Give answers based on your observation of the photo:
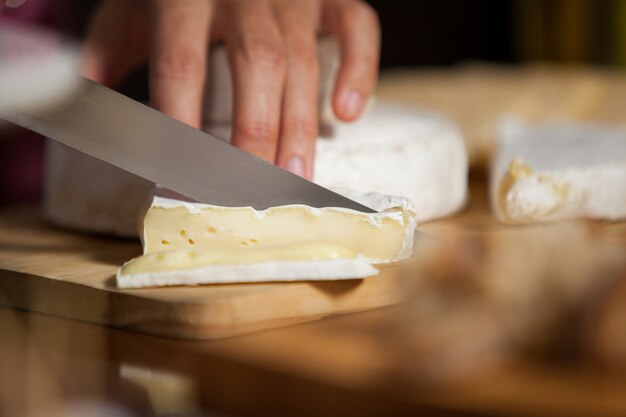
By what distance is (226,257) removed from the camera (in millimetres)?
822

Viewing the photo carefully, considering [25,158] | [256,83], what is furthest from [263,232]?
[25,158]

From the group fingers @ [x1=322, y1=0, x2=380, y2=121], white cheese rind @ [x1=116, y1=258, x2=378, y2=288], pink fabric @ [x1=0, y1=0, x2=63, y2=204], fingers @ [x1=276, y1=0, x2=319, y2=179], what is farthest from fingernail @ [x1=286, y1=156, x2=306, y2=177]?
pink fabric @ [x1=0, y1=0, x2=63, y2=204]

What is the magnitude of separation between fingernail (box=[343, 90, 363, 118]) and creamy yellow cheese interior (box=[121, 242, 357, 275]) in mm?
337

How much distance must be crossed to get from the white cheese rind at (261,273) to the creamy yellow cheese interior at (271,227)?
57 mm

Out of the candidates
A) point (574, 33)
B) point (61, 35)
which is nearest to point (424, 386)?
point (61, 35)

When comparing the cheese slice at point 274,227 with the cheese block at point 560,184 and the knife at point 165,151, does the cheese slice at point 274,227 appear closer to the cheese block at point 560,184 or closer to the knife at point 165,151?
the knife at point 165,151

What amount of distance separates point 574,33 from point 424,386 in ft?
10.4

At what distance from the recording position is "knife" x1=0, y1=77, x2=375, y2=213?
90 centimetres

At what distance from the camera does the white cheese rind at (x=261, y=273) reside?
2.66 ft

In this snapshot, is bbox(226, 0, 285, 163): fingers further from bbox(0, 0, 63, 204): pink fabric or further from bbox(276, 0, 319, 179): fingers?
bbox(0, 0, 63, 204): pink fabric

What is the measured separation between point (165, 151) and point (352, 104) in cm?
30

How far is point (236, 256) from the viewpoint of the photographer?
82 centimetres

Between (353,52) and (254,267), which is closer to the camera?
(254,267)

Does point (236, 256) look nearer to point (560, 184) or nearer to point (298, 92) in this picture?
point (298, 92)
